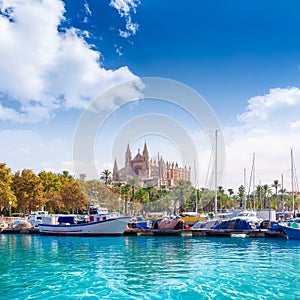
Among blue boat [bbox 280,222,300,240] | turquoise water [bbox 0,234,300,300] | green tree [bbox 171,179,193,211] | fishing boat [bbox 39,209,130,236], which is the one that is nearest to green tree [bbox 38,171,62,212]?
fishing boat [bbox 39,209,130,236]

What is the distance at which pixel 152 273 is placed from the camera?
69.8ft

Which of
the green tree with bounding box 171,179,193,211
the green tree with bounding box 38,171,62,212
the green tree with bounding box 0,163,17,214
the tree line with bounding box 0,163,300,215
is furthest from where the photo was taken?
the green tree with bounding box 171,179,193,211

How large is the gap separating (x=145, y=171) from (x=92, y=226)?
113m

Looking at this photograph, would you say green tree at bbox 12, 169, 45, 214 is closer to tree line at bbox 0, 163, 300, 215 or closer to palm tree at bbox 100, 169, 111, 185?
tree line at bbox 0, 163, 300, 215

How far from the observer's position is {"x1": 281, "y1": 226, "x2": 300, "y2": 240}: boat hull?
131ft

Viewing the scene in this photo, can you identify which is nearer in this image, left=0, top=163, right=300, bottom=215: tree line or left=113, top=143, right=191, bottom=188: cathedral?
left=0, top=163, right=300, bottom=215: tree line

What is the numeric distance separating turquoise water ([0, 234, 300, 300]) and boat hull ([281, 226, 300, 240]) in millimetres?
6949

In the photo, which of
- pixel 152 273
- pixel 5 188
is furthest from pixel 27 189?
pixel 152 273

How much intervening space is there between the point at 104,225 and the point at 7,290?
29.3 m

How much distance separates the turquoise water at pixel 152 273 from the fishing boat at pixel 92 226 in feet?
42.5

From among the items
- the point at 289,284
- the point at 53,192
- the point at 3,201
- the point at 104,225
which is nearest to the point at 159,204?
the point at 53,192

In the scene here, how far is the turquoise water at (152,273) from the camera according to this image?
1716 cm

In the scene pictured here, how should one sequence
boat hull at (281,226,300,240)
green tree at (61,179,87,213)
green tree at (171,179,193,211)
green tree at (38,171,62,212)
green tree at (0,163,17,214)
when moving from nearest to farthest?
1. boat hull at (281,226,300,240)
2. green tree at (0,163,17,214)
3. green tree at (38,171,62,212)
4. green tree at (61,179,87,213)
5. green tree at (171,179,193,211)

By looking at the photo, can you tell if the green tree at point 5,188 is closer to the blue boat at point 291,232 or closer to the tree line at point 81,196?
the tree line at point 81,196
